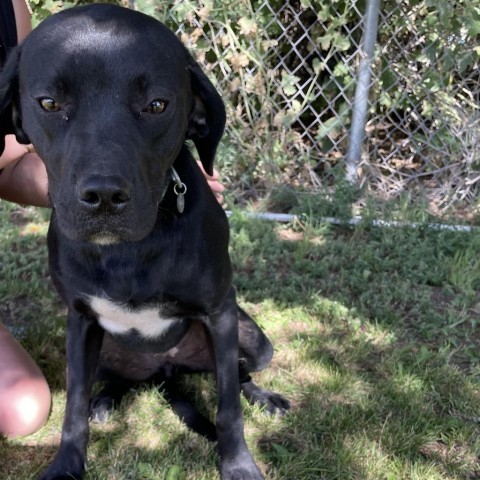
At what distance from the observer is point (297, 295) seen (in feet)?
11.0

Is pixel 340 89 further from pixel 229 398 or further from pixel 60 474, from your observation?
pixel 60 474

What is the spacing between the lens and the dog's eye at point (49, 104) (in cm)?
176

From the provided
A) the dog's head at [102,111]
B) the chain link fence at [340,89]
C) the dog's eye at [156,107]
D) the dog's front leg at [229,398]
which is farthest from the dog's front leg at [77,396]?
the chain link fence at [340,89]

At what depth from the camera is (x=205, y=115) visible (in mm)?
2109

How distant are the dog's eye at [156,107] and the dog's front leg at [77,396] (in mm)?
799

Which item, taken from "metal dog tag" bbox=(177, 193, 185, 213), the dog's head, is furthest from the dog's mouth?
"metal dog tag" bbox=(177, 193, 185, 213)

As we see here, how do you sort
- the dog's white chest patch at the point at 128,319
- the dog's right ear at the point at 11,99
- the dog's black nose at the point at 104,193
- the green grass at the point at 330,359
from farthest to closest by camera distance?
the green grass at the point at 330,359, the dog's white chest patch at the point at 128,319, the dog's right ear at the point at 11,99, the dog's black nose at the point at 104,193

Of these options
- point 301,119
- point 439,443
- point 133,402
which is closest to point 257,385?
point 133,402

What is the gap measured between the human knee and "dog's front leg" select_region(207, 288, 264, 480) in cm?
73

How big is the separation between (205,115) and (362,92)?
8.61 ft

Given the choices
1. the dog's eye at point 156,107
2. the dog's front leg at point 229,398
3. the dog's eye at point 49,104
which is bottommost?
the dog's front leg at point 229,398

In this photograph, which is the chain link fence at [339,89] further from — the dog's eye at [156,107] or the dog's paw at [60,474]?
the dog's paw at [60,474]

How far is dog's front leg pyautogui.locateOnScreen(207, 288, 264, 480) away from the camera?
2.20 m

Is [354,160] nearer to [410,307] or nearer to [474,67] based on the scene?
[474,67]
